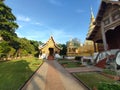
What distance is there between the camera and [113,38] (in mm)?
21359

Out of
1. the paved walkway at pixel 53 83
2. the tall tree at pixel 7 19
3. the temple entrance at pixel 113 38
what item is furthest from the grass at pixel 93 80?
the tall tree at pixel 7 19

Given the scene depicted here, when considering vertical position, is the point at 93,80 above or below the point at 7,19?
below

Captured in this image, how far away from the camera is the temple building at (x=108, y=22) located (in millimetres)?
15576

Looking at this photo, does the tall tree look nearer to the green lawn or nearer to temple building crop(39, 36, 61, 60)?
temple building crop(39, 36, 61, 60)

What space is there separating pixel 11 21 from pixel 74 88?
26188mm

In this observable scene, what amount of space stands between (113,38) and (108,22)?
509 centimetres

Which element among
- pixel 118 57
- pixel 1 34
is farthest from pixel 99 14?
pixel 1 34

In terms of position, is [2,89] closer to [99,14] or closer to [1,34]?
[99,14]

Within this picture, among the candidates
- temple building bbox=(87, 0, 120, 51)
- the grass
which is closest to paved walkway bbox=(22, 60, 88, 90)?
the grass

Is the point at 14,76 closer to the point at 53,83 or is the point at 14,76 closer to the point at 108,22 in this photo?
the point at 53,83

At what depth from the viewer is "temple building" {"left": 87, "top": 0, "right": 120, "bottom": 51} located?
51.1ft

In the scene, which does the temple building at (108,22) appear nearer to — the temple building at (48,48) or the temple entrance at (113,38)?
the temple entrance at (113,38)

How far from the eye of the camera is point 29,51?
173ft

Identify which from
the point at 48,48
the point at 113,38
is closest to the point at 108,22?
the point at 113,38
